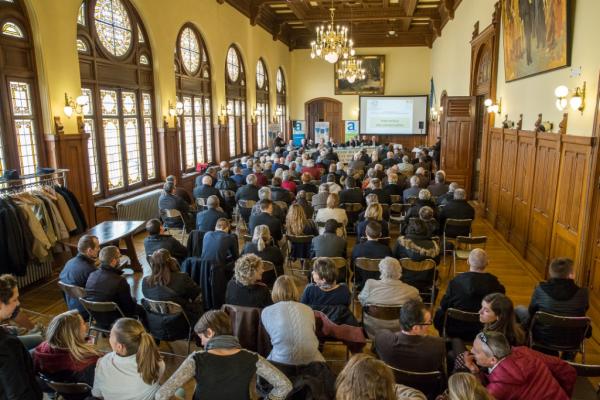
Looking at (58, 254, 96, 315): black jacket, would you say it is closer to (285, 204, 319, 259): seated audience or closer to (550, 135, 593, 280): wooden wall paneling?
(285, 204, 319, 259): seated audience

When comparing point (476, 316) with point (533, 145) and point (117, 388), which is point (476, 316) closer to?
point (117, 388)

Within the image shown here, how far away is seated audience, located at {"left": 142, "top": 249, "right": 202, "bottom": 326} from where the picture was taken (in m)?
4.16

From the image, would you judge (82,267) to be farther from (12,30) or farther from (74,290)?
(12,30)

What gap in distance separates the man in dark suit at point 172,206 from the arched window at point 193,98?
413 cm

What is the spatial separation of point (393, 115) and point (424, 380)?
20.0 m

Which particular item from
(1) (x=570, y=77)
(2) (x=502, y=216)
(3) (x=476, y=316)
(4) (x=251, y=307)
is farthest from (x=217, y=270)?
(2) (x=502, y=216)

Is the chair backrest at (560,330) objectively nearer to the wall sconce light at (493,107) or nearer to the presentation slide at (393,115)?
the wall sconce light at (493,107)

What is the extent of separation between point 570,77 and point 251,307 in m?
5.13

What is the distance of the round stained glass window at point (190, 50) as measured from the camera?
11914mm

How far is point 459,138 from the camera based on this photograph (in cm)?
1162

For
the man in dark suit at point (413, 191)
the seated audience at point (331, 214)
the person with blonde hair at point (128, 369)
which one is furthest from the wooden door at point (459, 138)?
the person with blonde hair at point (128, 369)

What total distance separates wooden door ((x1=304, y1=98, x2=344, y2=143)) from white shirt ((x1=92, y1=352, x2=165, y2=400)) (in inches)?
819

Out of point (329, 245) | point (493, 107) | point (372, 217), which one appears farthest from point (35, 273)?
point (493, 107)

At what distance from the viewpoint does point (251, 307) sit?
3.86 m
